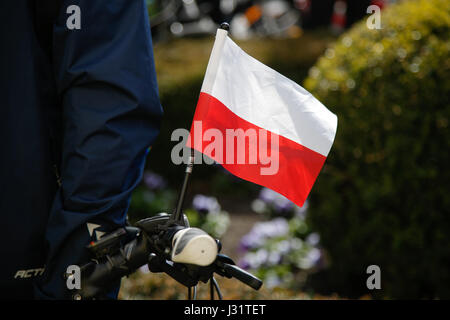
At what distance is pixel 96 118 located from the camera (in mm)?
1257

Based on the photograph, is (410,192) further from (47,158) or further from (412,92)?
(47,158)

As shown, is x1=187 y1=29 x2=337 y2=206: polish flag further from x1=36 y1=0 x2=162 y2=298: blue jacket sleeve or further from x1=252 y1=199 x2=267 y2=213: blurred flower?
x1=252 y1=199 x2=267 y2=213: blurred flower

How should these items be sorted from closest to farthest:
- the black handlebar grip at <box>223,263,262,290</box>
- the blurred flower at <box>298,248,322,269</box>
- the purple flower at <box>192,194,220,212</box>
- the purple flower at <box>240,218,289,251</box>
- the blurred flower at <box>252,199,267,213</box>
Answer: the black handlebar grip at <box>223,263,262,290</box>, the blurred flower at <box>298,248,322,269</box>, the purple flower at <box>240,218,289,251</box>, the purple flower at <box>192,194,220,212</box>, the blurred flower at <box>252,199,267,213</box>

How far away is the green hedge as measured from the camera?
276cm

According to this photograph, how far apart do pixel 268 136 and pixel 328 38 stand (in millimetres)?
5296

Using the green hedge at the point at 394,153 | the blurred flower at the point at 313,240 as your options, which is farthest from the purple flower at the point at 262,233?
the green hedge at the point at 394,153

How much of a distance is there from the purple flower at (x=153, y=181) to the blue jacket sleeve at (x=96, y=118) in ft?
11.0

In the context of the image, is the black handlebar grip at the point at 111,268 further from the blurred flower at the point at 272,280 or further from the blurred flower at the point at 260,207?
the blurred flower at the point at 260,207

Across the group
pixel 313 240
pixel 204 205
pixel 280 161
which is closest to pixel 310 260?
pixel 313 240

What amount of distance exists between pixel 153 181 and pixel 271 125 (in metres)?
3.52

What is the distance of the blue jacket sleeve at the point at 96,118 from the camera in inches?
49.8

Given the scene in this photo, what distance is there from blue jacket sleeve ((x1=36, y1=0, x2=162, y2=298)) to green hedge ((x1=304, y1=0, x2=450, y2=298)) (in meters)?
1.98

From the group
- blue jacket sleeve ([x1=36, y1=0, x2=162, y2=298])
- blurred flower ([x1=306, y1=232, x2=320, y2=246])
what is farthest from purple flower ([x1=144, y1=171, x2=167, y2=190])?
blue jacket sleeve ([x1=36, y1=0, x2=162, y2=298])

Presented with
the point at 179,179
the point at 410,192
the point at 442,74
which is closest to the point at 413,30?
the point at 442,74
